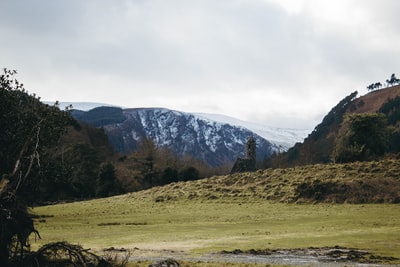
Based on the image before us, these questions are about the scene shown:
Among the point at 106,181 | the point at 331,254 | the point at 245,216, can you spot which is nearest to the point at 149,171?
the point at 106,181

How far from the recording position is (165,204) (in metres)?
76.2

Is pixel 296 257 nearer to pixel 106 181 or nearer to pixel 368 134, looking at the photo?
pixel 368 134

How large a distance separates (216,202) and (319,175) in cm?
1853

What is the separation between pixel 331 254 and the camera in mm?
28000

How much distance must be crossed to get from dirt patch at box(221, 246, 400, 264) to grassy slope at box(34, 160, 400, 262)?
1415mm

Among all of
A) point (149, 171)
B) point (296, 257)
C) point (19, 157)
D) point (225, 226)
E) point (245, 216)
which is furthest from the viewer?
point (149, 171)

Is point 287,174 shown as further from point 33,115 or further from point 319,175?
point 33,115

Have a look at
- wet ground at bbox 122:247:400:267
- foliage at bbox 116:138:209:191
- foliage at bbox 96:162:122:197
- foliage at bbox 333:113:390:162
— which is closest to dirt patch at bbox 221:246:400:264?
wet ground at bbox 122:247:400:267

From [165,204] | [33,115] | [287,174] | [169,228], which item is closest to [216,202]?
[165,204]

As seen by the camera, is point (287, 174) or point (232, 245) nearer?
point (232, 245)

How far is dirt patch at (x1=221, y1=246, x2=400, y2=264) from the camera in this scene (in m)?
25.7

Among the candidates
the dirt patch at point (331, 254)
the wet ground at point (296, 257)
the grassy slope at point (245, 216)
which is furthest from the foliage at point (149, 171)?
the wet ground at point (296, 257)

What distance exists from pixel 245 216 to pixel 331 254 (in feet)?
99.2

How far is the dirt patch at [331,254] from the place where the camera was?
25.7 metres
